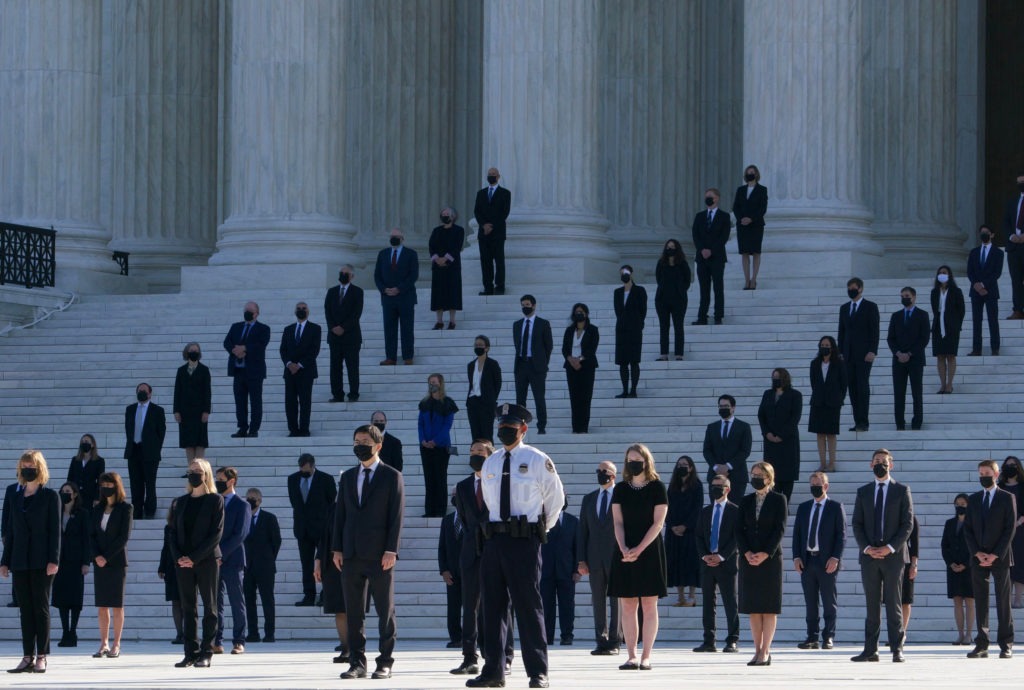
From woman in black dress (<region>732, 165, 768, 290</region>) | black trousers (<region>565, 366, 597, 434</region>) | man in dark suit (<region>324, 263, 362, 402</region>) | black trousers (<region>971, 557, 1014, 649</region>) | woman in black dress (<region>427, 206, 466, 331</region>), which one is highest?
woman in black dress (<region>732, 165, 768, 290</region>)

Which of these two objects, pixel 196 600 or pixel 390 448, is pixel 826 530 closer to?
pixel 390 448

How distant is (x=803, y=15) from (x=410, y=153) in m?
10.1

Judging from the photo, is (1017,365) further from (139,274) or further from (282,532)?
(139,274)

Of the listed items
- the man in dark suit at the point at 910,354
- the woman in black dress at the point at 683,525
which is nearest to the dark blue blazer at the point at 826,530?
the woman in black dress at the point at 683,525

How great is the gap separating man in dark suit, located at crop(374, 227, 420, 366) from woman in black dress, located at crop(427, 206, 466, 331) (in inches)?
30.2

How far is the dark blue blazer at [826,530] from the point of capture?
912 inches

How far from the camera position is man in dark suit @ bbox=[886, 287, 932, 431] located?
29.5 metres

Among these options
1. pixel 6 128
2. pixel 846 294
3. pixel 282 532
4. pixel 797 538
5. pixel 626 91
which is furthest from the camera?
pixel 626 91

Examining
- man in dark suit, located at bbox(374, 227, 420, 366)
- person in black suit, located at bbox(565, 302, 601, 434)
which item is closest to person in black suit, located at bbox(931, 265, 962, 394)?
person in black suit, located at bbox(565, 302, 601, 434)

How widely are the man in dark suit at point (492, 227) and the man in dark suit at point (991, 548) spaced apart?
14517 mm

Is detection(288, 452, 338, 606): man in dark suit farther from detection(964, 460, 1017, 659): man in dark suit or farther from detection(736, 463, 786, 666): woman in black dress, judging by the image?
detection(964, 460, 1017, 659): man in dark suit

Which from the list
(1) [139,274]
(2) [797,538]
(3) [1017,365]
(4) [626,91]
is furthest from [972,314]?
(1) [139,274]

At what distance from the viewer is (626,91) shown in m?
43.6

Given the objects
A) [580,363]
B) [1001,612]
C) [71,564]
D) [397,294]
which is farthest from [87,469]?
[1001,612]
